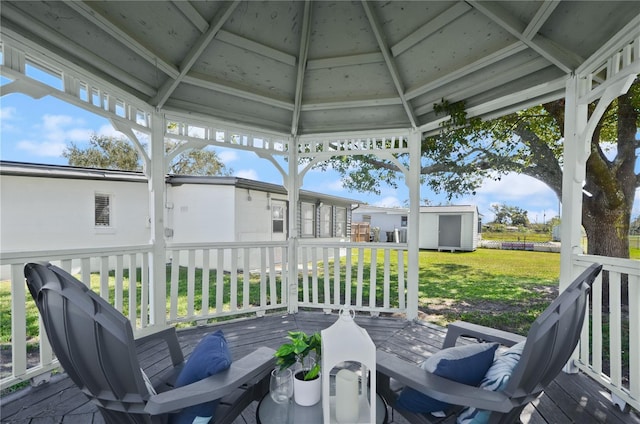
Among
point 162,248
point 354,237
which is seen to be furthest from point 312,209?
point 162,248

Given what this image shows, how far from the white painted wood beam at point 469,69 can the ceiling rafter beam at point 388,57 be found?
13 cm

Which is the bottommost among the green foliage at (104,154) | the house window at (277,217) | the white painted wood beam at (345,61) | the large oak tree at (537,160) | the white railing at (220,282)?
the white railing at (220,282)

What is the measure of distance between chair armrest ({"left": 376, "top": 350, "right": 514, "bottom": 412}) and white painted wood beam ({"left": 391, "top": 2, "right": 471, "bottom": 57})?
108 inches

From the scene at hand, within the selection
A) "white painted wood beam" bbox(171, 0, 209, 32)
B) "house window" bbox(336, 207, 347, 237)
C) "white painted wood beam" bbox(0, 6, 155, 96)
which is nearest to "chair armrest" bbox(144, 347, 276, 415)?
"white painted wood beam" bbox(0, 6, 155, 96)

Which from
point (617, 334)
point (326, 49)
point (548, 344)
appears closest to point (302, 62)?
point (326, 49)

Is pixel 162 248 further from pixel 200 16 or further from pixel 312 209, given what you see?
pixel 312 209

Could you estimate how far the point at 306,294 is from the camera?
4656mm

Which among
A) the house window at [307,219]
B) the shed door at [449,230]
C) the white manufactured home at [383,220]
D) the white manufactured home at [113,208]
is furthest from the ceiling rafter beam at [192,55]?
the white manufactured home at [383,220]

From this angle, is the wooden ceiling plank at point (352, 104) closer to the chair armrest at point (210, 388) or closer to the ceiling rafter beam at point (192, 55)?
the ceiling rafter beam at point (192, 55)

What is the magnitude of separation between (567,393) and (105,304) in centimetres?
314

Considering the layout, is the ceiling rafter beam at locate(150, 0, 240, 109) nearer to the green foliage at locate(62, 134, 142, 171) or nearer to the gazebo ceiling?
the gazebo ceiling

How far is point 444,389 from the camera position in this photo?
1302 millimetres

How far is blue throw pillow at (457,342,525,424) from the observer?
4.36 ft

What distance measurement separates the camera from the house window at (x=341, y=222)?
14.7 m
